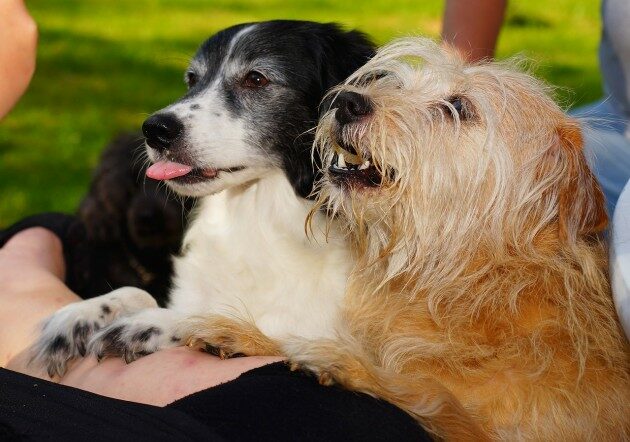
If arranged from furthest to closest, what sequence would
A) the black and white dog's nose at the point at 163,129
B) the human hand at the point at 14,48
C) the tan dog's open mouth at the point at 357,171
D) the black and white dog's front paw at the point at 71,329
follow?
1. the black and white dog's nose at the point at 163,129
2. the black and white dog's front paw at the point at 71,329
3. the tan dog's open mouth at the point at 357,171
4. the human hand at the point at 14,48

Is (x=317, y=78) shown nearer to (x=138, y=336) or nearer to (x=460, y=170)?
(x=460, y=170)

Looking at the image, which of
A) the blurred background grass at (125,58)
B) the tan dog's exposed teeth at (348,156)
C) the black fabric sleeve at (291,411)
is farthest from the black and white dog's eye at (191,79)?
the black fabric sleeve at (291,411)

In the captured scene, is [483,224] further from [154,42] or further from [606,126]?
[154,42]

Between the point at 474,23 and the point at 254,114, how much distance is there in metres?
0.93

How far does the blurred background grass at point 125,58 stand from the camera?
6105 mm

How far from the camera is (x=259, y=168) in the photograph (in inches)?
110

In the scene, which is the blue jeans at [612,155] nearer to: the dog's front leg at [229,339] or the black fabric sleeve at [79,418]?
the dog's front leg at [229,339]

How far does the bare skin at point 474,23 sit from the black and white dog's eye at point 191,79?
0.87 metres

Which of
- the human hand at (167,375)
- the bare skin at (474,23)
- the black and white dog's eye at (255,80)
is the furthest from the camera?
the bare skin at (474,23)

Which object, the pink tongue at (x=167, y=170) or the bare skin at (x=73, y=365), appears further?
the pink tongue at (x=167, y=170)

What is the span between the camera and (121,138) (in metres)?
4.08

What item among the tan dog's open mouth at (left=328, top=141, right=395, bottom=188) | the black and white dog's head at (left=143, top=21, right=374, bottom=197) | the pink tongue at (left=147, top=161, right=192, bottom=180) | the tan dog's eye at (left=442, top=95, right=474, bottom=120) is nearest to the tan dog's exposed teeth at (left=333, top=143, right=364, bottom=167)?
the tan dog's open mouth at (left=328, top=141, right=395, bottom=188)

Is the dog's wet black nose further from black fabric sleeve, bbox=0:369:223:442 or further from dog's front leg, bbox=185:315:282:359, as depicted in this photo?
black fabric sleeve, bbox=0:369:223:442

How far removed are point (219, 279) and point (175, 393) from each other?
0.83 meters
